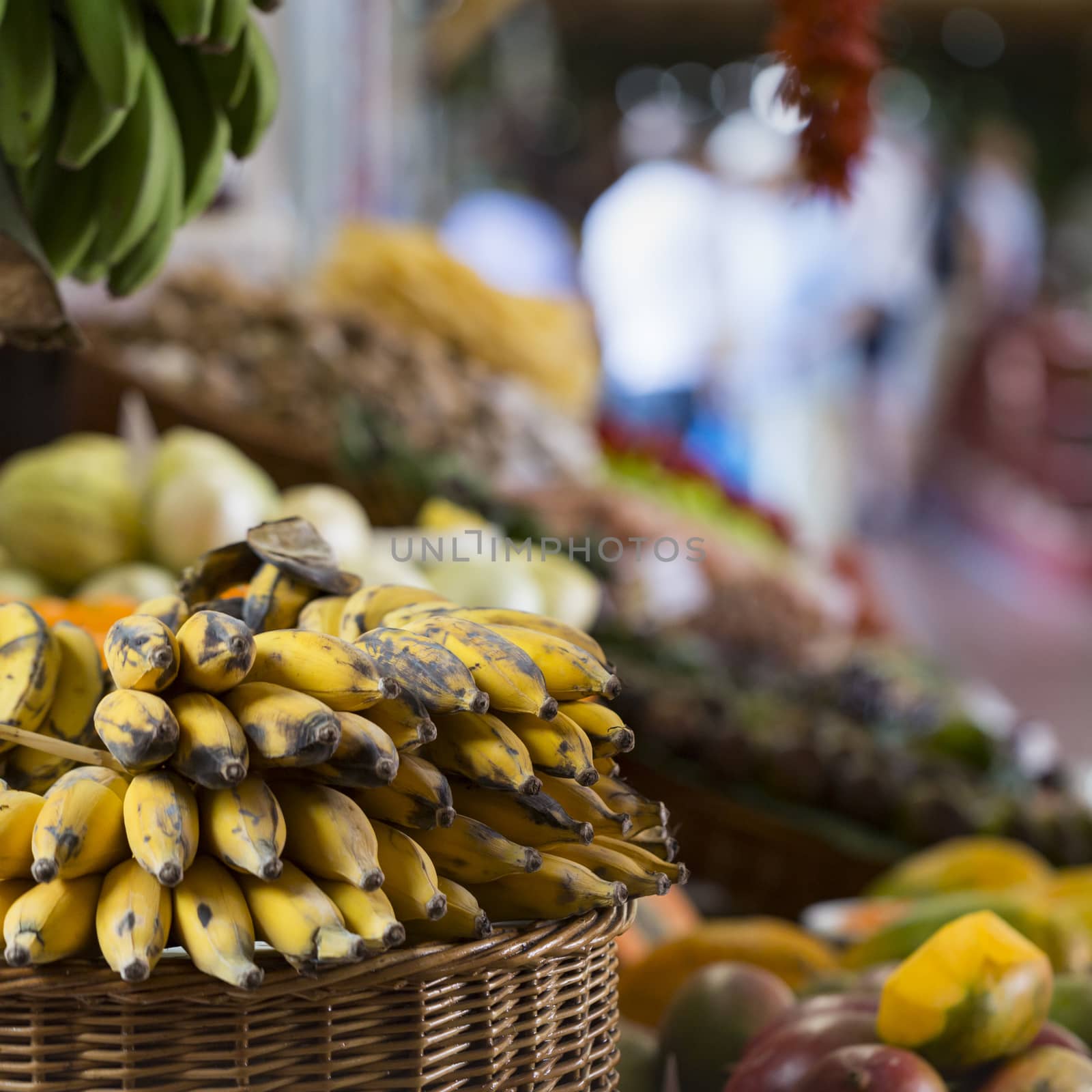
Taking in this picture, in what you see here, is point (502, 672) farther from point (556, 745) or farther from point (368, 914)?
point (368, 914)

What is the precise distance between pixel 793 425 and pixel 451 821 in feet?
35.4

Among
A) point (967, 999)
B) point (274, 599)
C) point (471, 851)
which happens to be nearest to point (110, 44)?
point (274, 599)

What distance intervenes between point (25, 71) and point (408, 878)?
688mm

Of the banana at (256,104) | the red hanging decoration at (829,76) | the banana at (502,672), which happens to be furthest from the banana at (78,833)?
the red hanging decoration at (829,76)

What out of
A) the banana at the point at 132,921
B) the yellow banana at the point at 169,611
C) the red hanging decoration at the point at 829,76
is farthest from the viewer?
the red hanging decoration at the point at 829,76

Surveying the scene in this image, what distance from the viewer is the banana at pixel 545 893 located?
80cm

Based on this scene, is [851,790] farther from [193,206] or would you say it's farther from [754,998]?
[193,206]

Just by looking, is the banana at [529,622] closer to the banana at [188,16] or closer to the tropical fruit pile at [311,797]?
the tropical fruit pile at [311,797]

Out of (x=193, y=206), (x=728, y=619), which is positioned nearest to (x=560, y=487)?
(x=728, y=619)

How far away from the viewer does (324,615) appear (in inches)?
36.8

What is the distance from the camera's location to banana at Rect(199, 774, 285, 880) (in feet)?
2.27

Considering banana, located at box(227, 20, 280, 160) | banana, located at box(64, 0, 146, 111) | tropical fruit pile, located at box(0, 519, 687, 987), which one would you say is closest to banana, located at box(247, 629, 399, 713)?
tropical fruit pile, located at box(0, 519, 687, 987)

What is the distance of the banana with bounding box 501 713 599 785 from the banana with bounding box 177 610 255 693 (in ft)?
0.53

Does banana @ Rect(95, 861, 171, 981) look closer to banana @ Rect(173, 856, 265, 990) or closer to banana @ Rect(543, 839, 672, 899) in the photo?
banana @ Rect(173, 856, 265, 990)
